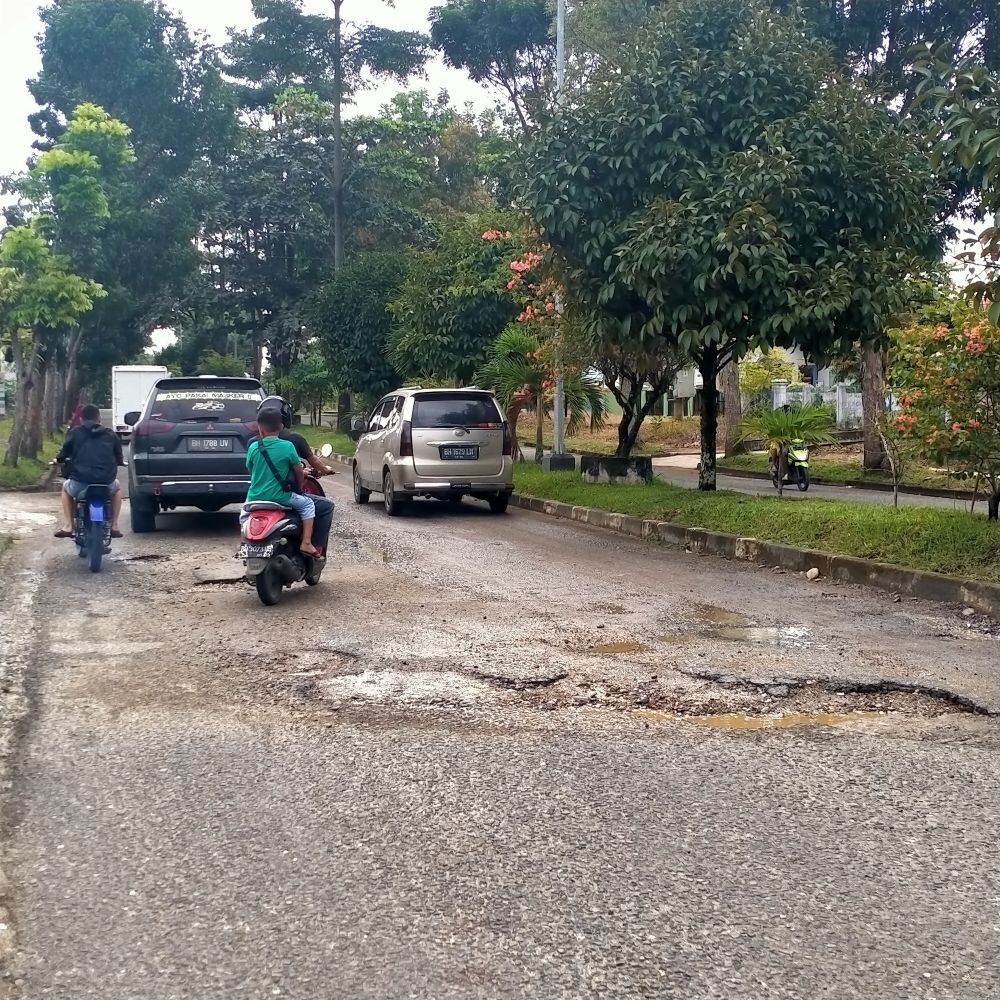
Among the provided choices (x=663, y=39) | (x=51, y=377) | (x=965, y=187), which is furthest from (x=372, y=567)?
(x=51, y=377)

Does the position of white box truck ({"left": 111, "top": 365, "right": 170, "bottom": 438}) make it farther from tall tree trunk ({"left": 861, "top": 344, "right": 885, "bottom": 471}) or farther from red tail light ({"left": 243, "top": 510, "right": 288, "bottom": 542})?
red tail light ({"left": 243, "top": 510, "right": 288, "bottom": 542})

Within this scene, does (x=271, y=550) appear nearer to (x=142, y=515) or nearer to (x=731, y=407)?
(x=142, y=515)

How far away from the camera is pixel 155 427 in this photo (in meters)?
14.1

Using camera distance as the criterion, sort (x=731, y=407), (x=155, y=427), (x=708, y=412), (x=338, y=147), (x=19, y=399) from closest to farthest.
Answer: (x=155, y=427)
(x=708, y=412)
(x=19, y=399)
(x=731, y=407)
(x=338, y=147)

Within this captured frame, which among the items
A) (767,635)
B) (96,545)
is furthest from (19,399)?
(767,635)

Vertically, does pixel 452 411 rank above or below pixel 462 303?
below

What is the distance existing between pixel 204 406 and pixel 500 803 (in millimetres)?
10625

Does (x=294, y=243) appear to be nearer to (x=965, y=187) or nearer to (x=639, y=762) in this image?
(x=965, y=187)

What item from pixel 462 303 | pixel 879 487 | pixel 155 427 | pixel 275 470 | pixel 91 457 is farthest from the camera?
pixel 462 303

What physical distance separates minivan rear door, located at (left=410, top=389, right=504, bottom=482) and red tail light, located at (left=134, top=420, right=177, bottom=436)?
3.44 metres

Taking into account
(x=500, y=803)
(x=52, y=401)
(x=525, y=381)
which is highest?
(x=525, y=381)

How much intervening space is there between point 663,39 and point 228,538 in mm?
7827

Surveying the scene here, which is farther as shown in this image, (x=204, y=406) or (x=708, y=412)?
(x=708, y=412)

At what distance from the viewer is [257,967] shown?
3.26m
